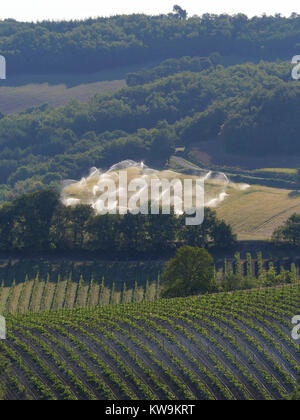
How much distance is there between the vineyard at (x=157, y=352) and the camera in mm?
55812

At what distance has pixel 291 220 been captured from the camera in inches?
4085

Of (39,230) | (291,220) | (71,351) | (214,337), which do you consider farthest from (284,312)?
(39,230)

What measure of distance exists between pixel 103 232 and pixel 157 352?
4210cm

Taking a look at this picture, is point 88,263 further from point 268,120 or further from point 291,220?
point 268,120

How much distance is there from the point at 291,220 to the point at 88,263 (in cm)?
2821

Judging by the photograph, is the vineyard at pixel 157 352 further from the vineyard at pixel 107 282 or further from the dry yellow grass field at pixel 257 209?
the dry yellow grass field at pixel 257 209

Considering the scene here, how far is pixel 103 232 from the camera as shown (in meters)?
102

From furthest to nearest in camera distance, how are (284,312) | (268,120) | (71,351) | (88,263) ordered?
(268,120) < (88,263) < (284,312) < (71,351)

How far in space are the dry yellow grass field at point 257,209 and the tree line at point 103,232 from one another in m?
8.39

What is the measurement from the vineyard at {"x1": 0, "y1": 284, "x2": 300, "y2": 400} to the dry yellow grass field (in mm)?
41511

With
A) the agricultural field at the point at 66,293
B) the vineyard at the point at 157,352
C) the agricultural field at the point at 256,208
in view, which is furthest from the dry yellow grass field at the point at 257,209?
the vineyard at the point at 157,352

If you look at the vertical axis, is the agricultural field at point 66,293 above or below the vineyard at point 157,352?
below

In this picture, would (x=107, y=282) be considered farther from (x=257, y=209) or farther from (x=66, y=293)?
(x=257, y=209)

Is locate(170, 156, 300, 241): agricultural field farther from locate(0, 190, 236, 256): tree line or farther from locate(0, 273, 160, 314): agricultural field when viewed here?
locate(0, 273, 160, 314): agricultural field
